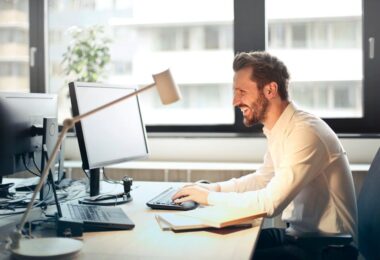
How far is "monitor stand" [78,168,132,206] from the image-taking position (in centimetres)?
207

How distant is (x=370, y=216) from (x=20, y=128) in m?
1.37

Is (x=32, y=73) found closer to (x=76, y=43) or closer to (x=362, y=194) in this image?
(x=76, y=43)

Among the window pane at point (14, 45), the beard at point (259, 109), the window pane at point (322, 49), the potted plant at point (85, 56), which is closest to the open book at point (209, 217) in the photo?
the beard at point (259, 109)

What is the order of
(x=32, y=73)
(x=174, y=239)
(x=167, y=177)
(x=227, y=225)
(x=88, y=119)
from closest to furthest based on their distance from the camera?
(x=174, y=239) → (x=227, y=225) → (x=88, y=119) → (x=167, y=177) → (x=32, y=73)

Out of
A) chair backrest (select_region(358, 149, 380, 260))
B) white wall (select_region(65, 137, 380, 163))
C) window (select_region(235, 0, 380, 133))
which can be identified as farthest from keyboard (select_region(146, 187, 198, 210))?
window (select_region(235, 0, 380, 133))

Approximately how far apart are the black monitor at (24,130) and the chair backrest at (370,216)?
1.27m

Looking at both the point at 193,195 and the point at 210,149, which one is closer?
the point at 193,195

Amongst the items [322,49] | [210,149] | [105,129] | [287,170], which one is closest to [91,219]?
[105,129]

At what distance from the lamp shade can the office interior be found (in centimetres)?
145

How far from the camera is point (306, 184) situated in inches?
72.4

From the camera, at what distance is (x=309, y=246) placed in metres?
1.72

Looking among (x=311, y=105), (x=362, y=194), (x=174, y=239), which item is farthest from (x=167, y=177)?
(x=174, y=239)

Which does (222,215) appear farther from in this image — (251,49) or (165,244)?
(251,49)

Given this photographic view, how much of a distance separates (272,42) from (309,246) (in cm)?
192
